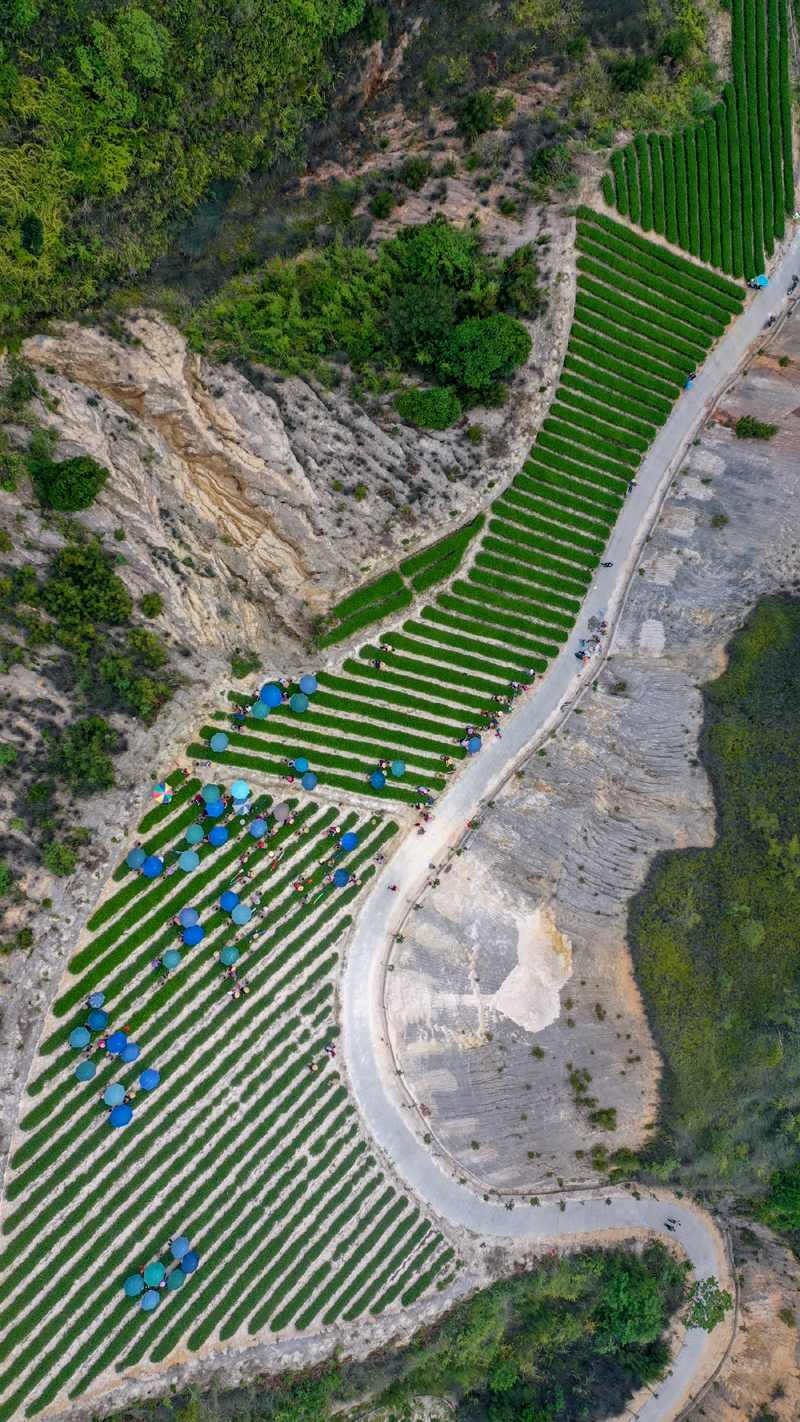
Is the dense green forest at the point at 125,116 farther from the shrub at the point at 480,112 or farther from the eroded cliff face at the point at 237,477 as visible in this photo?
the shrub at the point at 480,112

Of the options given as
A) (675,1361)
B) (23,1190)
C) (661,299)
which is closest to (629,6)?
(661,299)

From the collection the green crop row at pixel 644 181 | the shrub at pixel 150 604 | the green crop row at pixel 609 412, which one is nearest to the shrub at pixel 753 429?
the green crop row at pixel 609 412

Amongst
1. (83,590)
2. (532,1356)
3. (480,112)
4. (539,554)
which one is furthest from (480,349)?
(532,1356)

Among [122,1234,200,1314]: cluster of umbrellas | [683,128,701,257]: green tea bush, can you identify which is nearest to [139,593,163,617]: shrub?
[122,1234,200,1314]: cluster of umbrellas

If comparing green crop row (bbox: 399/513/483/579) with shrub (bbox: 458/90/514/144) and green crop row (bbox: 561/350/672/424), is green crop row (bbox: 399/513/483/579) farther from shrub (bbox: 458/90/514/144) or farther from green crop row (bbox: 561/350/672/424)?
shrub (bbox: 458/90/514/144)

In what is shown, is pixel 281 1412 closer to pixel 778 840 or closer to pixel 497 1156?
pixel 497 1156
